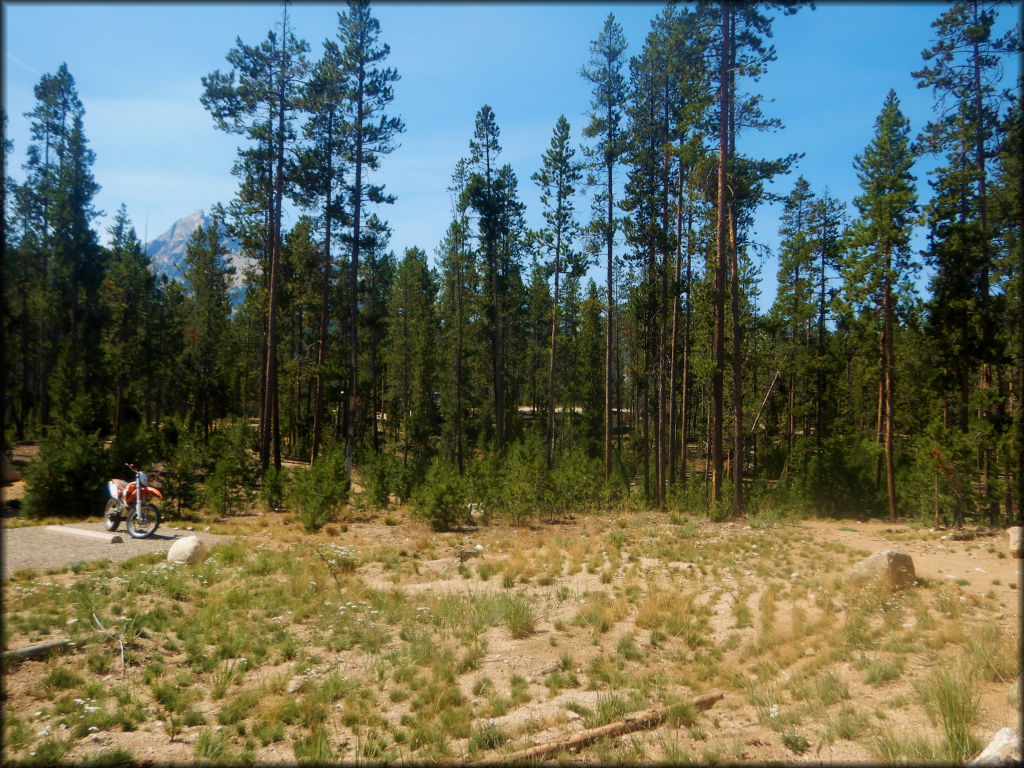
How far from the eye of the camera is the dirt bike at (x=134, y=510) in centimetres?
1348

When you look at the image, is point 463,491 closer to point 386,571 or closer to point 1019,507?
point 386,571

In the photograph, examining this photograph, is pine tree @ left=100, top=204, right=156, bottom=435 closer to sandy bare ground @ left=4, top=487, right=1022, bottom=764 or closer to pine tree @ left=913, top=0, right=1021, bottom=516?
sandy bare ground @ left=4, top=487, right=1022, bottom=764

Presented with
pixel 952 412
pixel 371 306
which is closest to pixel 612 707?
pixel 952 412

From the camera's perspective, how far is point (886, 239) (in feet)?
64.6

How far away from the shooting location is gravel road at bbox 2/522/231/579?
10742mm

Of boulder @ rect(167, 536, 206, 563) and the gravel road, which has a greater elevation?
boulder @ rect(167, 536, 206, 563)

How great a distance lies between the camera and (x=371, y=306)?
41250 millimetres

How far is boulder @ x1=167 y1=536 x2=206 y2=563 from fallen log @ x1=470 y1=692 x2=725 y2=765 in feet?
27.6

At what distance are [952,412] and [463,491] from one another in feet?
84.9

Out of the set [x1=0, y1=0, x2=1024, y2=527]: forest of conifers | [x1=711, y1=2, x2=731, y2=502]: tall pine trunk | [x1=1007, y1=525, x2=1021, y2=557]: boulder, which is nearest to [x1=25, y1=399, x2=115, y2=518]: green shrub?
[x1=0, y1=0, x2=1024, y2=527]: forest of conifers

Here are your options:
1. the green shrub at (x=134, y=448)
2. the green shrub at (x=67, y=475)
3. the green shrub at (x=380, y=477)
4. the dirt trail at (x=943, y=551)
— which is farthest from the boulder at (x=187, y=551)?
the dirt trail at (x=943, y=551)

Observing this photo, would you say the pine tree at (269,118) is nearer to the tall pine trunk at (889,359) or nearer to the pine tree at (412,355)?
the pine tree at (412,355)

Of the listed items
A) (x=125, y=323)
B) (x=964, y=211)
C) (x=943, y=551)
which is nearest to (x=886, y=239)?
(x=964, y=211)

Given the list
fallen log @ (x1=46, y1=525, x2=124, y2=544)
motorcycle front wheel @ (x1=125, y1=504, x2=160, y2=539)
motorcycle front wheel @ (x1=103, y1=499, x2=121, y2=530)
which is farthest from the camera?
motorcycle front wheel @ (x1=103, y1=499, x2=121, y2=530)
